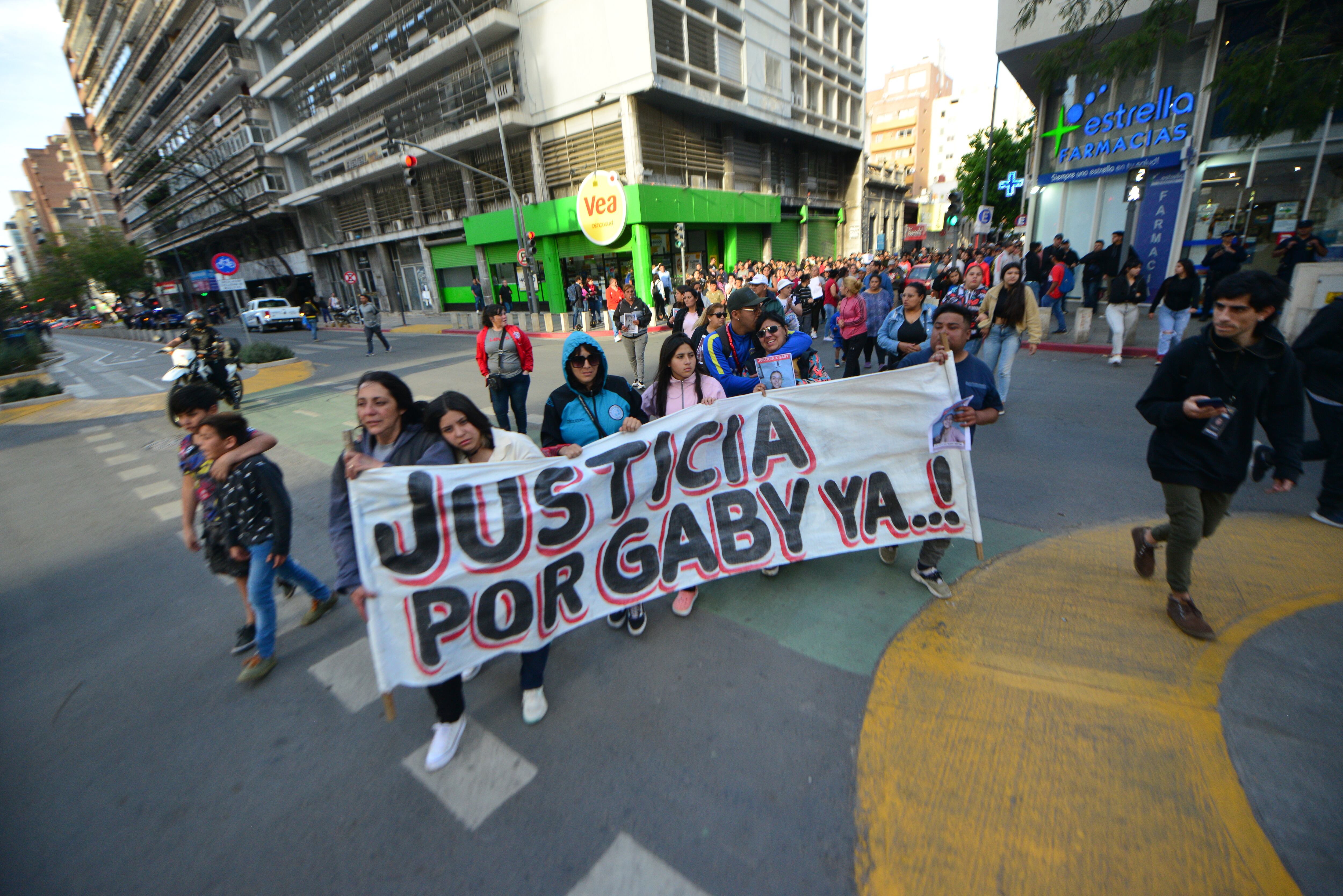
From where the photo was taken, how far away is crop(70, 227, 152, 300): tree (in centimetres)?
3841

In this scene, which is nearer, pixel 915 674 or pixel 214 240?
pixel 915 674

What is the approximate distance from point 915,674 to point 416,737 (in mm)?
2564

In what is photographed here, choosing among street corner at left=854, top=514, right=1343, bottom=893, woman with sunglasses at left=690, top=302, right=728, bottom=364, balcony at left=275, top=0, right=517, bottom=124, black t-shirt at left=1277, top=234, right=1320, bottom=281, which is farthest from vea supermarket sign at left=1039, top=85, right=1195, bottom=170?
balcony at left=275, top=0, right=517, bottom=124

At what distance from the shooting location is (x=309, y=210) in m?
39.8

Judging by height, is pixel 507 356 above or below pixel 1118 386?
above

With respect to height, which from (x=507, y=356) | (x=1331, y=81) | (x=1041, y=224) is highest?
(x=1331, y=81)

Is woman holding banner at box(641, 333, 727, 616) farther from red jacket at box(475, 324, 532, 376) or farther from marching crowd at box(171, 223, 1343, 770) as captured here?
red jacket at box(475, 324, 532, 376)

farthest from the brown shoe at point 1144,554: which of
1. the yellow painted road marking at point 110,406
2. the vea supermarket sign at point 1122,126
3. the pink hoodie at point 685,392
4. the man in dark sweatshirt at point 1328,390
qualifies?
the vea supermarket sign at point 1122,126

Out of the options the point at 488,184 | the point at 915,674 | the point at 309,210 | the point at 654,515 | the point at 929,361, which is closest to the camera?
the point at 915,674

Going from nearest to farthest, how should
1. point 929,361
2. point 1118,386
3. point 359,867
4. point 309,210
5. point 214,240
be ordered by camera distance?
point 359,867 → point 929,361 → point 1118,386 → point 309,210 → point 214,240

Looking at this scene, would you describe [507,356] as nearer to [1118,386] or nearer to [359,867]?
[359,867]

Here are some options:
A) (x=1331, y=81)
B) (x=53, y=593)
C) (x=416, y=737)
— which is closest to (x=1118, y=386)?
(x=1331, y=81)

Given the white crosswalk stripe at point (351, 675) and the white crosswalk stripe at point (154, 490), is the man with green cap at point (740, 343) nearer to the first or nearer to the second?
the white crosswalk stripe at point (351, 675)

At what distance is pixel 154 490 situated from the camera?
22.4ft
